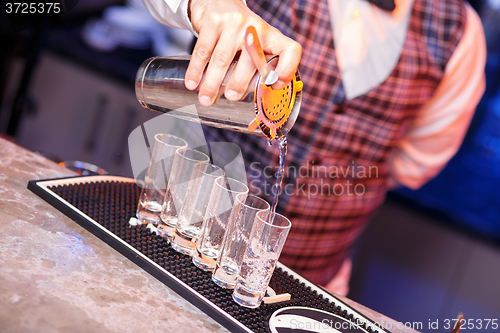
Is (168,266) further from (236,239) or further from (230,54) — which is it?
(230,54)

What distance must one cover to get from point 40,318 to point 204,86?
460mm

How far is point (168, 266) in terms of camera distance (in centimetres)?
96

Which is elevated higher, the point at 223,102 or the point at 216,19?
the point at 216,19

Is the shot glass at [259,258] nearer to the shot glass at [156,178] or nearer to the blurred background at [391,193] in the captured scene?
the shot glass at [156,178]

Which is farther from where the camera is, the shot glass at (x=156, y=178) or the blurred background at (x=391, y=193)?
the blurred background at (x=391, y=193)

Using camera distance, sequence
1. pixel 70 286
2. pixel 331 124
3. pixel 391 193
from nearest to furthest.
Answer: pixel 70 286
pixel 331 124
pixel 391 193

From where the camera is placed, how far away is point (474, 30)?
1.81 m

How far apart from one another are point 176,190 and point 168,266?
160mm

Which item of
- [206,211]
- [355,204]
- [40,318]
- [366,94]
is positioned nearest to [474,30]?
[366,94]

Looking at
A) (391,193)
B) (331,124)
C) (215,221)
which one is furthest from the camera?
(391,193)

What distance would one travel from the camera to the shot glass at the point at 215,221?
0.94 m

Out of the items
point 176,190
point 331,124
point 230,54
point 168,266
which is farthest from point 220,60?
point 331,124

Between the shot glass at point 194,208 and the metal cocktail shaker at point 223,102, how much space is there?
102 millimetres

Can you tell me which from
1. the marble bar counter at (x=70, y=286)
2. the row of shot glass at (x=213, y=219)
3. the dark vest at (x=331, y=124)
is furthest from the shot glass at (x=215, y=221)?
the dark vest at (x=331, y=124)
